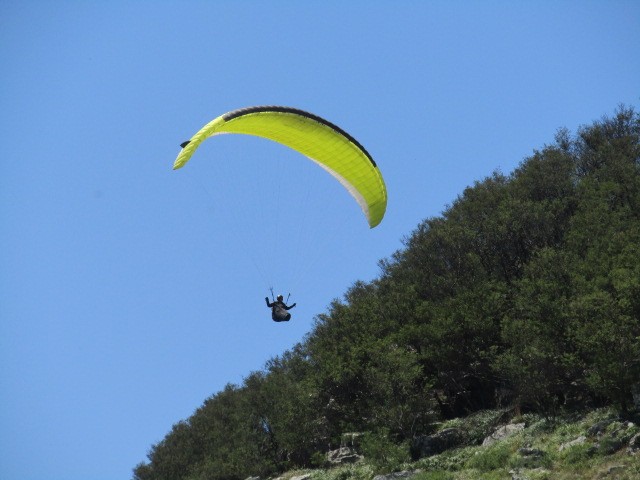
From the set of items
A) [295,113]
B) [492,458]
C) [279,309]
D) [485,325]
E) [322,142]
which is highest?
[295,113]

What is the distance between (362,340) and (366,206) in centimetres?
1304

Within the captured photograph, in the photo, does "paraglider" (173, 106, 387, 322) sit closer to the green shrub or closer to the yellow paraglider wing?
the yellow paraglider wing

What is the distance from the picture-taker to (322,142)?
28.3 meters

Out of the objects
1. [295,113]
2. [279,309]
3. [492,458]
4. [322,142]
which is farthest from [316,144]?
[492,458]

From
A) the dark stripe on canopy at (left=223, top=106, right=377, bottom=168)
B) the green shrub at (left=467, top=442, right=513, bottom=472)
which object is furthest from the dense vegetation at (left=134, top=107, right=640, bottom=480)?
the dark stripe on canopy at (left=223, top=106, right=377, bottom=168)

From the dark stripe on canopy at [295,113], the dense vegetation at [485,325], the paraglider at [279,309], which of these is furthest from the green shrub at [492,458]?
the dark stripe on canopy at [295,113]

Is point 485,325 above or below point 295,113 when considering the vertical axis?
below

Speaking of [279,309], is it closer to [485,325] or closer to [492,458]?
[492,458]

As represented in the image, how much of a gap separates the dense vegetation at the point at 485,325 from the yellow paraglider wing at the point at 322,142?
836 cm

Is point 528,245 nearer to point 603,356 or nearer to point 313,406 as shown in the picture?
point 313,406

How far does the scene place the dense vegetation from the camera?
95.2ft

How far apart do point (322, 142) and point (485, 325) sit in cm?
1385

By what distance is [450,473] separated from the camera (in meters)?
27.0

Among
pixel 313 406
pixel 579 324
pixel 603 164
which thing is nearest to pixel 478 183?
pixel 603 164
